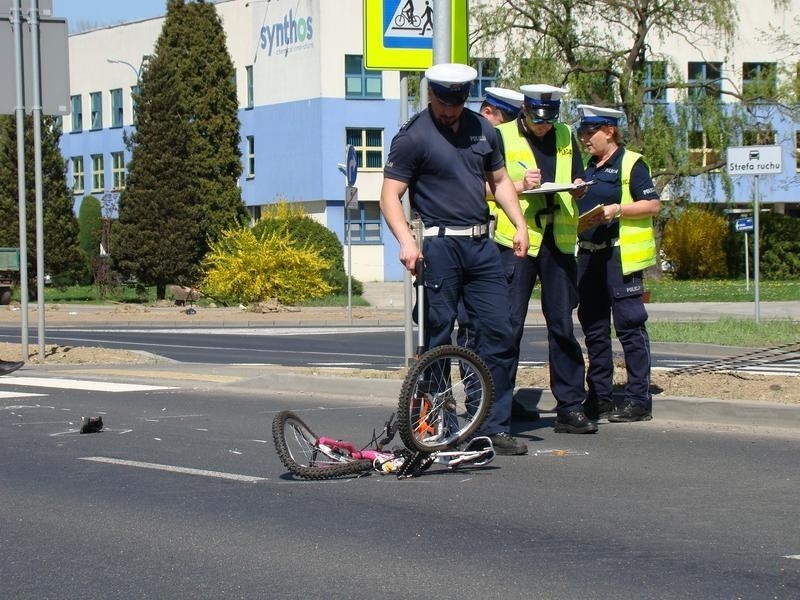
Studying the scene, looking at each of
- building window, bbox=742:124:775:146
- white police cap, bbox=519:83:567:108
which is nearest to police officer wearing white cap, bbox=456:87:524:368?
white police cap, bbox=519:83:567:108

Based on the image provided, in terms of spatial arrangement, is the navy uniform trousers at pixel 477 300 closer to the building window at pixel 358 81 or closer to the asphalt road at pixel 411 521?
the asphalt road at pixel 411 521

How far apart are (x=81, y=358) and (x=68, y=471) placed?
27.7 ft

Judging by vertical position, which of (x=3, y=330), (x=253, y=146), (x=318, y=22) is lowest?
(x=3, y=330)

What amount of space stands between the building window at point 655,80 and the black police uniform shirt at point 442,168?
115ft

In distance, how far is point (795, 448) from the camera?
8320mm

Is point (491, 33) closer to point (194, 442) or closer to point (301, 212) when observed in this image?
point (301, 212)

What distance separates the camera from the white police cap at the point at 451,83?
750cm

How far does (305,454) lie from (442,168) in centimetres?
169

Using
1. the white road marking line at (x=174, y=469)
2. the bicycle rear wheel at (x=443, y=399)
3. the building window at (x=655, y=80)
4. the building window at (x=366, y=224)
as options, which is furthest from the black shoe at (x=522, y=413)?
the building window at (x=366, y=224)

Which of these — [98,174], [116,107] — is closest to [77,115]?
[98,174]

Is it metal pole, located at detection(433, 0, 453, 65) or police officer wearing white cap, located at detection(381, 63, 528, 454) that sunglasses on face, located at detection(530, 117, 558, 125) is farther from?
metal pole, located at detection(433, 0, 453, 65)

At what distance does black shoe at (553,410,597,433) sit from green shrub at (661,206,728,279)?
42561mm

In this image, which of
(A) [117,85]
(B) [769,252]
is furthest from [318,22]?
(B) [769,252]

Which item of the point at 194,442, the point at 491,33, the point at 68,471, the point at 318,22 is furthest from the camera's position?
the point at 318,22
